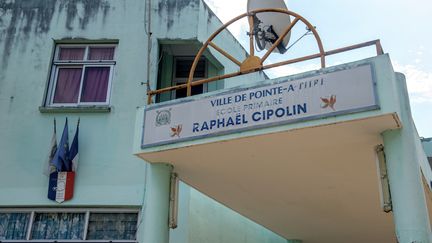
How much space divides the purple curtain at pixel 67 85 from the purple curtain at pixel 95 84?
17cm

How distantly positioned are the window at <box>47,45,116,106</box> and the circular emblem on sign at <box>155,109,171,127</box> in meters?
3.53

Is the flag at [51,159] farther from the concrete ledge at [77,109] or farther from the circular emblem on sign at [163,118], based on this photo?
the circular emblem on sign at [163,118]

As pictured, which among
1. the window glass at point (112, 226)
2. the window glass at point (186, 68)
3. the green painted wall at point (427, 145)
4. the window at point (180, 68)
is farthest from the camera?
the green painted wall at point (427, 145)

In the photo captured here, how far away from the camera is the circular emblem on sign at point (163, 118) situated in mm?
6047

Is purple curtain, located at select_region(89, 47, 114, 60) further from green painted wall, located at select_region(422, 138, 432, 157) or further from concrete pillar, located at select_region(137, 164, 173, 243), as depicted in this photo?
green painted wall, located at select_region(422, 138, 432, 157)

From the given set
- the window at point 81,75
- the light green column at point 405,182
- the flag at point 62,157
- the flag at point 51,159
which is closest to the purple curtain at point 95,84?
the window at point 81,75

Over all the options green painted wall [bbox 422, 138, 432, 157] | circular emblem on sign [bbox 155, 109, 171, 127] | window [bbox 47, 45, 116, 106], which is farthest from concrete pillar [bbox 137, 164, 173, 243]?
green painted wall [bbox 422, 138, 432, 157]

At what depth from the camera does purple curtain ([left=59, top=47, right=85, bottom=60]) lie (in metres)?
9.93

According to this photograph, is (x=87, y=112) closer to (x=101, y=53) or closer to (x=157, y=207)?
(x=101, y=53)

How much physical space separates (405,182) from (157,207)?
288 centimetres

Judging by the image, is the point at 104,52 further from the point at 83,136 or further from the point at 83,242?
the point at 83,242

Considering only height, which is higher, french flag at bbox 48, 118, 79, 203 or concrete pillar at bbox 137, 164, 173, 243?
french flag at bbox 48, 118, 79, 203

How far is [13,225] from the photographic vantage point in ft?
28.0

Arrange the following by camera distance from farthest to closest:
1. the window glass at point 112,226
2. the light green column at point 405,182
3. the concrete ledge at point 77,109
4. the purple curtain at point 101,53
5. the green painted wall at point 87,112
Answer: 1. the purple curtain at point 101,53
2. the concrete ledge at point 77,109
3. the green painted wall at point 87,112
4. the window glass at point 112,226
5. the light green column at point 405,182
